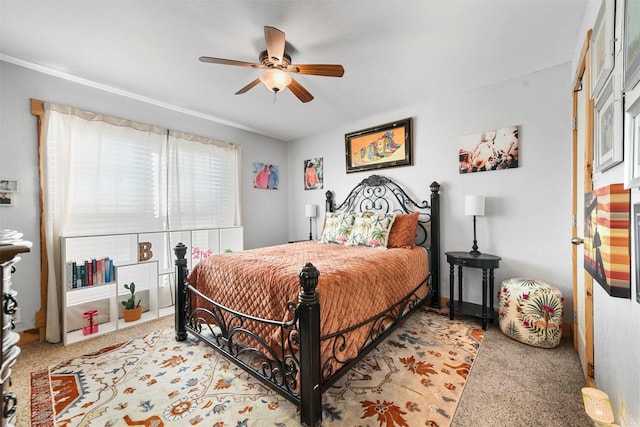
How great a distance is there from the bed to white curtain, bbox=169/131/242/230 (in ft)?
4.31

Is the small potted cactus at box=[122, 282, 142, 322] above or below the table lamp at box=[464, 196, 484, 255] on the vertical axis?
below

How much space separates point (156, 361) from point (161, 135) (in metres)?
2.52

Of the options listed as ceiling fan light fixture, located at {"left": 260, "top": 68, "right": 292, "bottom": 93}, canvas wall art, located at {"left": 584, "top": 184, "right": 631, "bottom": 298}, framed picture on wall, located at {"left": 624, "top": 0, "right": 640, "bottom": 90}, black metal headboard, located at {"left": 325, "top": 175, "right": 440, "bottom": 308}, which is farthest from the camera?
black metal headboard, located at {"left": 325, "top": 175, "right": 440, "bottom": 308}

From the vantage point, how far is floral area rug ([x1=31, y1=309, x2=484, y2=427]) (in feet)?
4.76

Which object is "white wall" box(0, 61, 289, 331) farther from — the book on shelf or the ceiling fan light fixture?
the ceiling fan light fixture

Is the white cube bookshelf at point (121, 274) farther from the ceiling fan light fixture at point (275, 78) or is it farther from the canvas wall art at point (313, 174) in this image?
the ceiling fan light fixture at point (275, 78)

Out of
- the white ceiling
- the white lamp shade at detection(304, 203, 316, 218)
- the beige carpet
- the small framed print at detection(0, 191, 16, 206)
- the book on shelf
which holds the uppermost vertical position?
the white ceiling

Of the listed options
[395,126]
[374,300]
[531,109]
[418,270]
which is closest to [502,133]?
[531,109]

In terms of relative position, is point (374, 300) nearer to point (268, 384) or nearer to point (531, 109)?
point (268, 384)

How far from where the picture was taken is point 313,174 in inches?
174

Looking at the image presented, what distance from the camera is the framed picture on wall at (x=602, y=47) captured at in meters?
1.16

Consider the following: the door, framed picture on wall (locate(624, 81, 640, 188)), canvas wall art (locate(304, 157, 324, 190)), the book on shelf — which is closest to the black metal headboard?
canvas wall art (locate(304, 157, 324, 190))

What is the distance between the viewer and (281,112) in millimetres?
3492

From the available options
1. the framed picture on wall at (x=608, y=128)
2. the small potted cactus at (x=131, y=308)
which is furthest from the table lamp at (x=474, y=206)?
the small potted cactus at (x=131, y=308)
